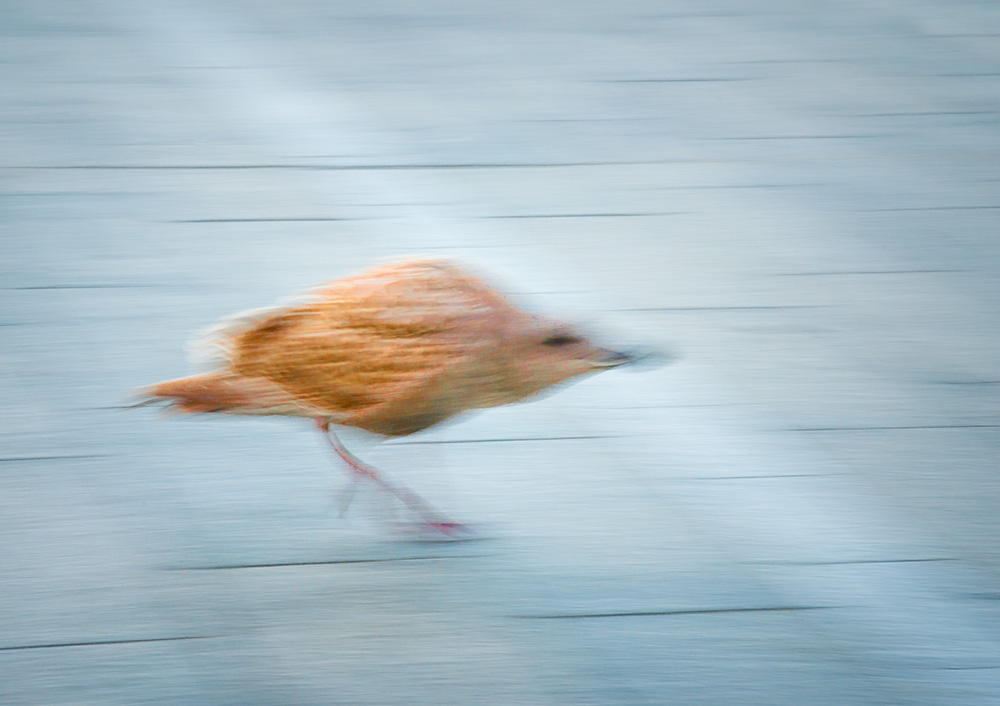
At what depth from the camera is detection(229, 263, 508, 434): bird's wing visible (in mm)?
Result: 1687

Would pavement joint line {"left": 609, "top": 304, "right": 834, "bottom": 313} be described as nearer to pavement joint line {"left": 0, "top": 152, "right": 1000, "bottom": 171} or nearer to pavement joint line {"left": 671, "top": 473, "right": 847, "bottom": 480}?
pavement joint line {"left": 671, "top": 473, "right": 847, "bottom": 480}

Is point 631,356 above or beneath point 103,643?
above

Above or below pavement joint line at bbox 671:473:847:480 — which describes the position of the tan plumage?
above

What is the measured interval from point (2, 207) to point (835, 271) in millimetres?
2528

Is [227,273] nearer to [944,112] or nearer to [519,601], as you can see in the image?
[519,601]

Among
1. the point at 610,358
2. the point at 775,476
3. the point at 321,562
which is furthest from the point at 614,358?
the point at 775,476

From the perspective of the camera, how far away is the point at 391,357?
66.7 inches

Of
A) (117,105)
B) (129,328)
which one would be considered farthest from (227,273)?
(117,105)

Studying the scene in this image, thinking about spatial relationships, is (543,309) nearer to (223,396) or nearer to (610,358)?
(610,358)

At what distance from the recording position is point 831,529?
2242mm

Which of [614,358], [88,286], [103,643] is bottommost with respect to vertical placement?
[103,643]

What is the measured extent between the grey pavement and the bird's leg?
0.05 m

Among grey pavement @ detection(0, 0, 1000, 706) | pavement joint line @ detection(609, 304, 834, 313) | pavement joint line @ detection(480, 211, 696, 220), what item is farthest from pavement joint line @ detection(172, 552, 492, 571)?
pavement joint line @ detection(480, 211, 696, 220)

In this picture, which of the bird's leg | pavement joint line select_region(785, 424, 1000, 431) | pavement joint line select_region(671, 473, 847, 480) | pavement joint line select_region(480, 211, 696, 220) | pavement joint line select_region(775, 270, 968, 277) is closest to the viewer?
the bird's leg
